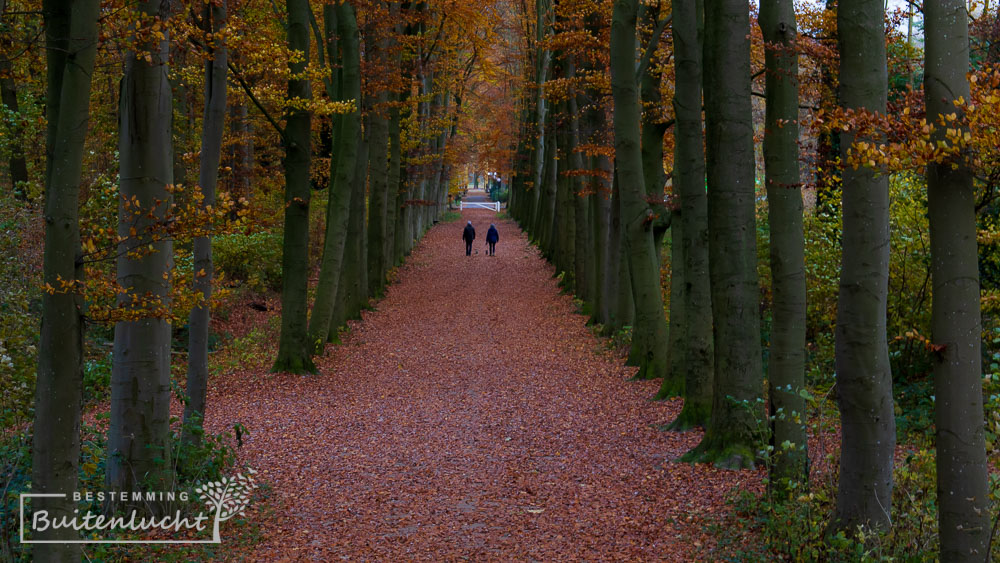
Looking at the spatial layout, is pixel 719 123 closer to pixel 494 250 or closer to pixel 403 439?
pixel 403 439

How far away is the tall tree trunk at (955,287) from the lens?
→ 4.04 m

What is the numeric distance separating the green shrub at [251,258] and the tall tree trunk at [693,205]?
38.1 ft

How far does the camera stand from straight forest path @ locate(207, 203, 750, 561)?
22.2 ft

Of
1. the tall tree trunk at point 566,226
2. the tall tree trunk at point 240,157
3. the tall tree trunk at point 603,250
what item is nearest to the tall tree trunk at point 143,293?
the tall tree trunk at point 603,250

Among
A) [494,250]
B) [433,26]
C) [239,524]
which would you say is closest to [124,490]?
[239,524]

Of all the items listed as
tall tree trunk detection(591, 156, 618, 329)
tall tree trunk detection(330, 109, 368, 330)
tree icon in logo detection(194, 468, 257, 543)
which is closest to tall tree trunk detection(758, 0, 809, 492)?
tree icon in logo detection(194, 468, 257, 543)

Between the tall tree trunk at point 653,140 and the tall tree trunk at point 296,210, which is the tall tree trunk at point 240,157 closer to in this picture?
the tall tree trunk at point 296,210

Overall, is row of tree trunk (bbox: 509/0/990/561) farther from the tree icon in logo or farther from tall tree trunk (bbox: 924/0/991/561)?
the tree icon in logo

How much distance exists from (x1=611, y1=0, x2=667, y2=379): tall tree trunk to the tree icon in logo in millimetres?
7373

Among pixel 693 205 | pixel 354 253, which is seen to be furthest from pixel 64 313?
pixel 354 253

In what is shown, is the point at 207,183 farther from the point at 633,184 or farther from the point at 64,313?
the point at 633,184

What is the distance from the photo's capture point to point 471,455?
9594mm

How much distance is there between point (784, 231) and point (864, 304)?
1.96 metres

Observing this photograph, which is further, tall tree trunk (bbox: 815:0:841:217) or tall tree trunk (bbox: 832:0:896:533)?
tall tree trunk (bbox: 815:0:841:217)
